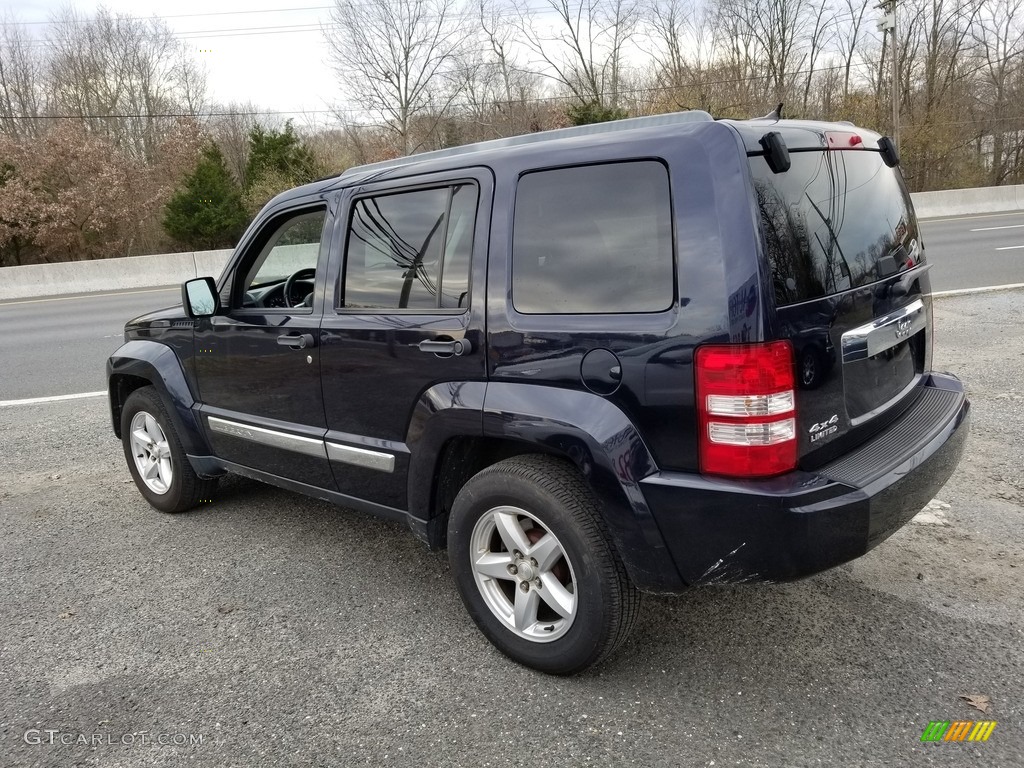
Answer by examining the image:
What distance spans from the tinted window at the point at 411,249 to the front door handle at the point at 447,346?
5.9 inches

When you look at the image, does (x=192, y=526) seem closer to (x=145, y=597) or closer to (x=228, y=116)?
(x=145, y=597)

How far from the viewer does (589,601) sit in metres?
2.54

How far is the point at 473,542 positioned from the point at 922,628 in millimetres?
1785

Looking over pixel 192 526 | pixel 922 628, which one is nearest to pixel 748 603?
pixel 922 628

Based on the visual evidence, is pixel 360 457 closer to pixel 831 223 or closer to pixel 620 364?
pixel 620 364

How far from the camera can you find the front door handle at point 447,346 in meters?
2.78

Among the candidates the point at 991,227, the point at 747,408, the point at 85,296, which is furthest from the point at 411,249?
the point at 991,227

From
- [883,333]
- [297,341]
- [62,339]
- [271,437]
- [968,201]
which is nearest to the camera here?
[883,333]

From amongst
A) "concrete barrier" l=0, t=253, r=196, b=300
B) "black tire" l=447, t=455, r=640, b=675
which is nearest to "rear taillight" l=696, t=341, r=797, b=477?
"black tire" l=447, t=455, r=640, b=675

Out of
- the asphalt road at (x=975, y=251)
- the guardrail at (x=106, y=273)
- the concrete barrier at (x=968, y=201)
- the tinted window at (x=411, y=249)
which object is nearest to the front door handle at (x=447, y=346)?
the tinted window at (x=411, y=249)

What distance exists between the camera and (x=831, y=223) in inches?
100

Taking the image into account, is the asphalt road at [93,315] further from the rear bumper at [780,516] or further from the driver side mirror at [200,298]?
the rear bumper at [780,516]

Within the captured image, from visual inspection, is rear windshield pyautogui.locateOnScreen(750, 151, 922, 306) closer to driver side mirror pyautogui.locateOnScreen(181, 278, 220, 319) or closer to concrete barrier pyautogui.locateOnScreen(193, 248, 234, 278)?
driver side mirror pyautogui.locateOnScreen(181, 278, 220, 319)

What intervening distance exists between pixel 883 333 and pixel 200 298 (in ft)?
10.5
